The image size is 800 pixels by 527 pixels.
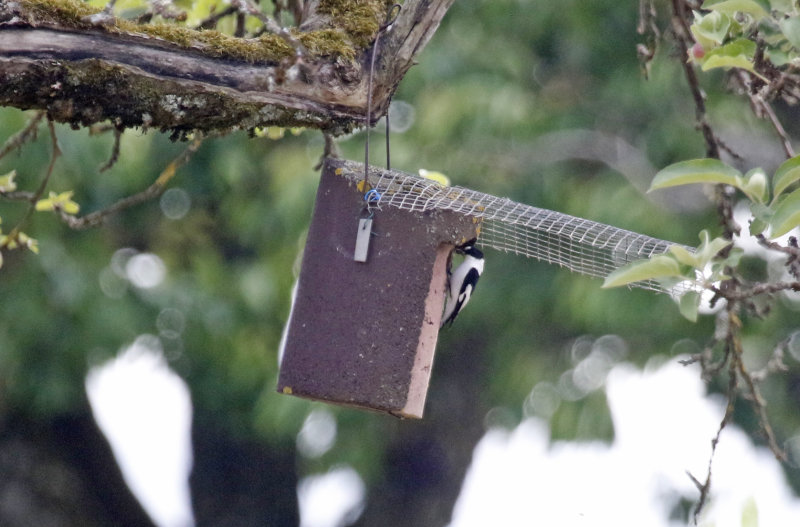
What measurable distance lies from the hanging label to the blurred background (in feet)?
8.89

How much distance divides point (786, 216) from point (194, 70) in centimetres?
123

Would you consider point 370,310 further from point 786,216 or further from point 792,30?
point 792,30

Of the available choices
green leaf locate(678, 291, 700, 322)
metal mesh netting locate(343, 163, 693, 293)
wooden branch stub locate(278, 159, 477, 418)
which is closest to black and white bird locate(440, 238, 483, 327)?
metal mesh netting locate(343, 163, 693, 293)

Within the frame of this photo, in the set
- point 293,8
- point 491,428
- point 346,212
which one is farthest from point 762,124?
point 346,212

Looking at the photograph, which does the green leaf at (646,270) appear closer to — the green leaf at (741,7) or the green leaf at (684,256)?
the green leaf at (684,256)

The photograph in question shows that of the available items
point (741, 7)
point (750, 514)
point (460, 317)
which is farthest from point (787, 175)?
point (460, 317)

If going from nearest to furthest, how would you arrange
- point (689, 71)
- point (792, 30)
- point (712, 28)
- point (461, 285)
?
point (792, 30) < point (712, 28) < point (689, 71) < point (461, 285)

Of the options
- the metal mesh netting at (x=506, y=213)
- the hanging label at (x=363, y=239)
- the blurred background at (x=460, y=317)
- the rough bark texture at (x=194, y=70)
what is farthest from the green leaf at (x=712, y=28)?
the blurred background at (x=460, y=317)

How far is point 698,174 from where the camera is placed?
6.70 ft

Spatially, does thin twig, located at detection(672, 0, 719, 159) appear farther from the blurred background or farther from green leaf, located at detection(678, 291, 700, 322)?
the blurred background

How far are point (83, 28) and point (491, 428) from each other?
5.70 m

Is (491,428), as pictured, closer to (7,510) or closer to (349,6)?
(7,510)

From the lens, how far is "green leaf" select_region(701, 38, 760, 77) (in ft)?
6.61

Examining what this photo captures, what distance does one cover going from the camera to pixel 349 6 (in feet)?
8.06
